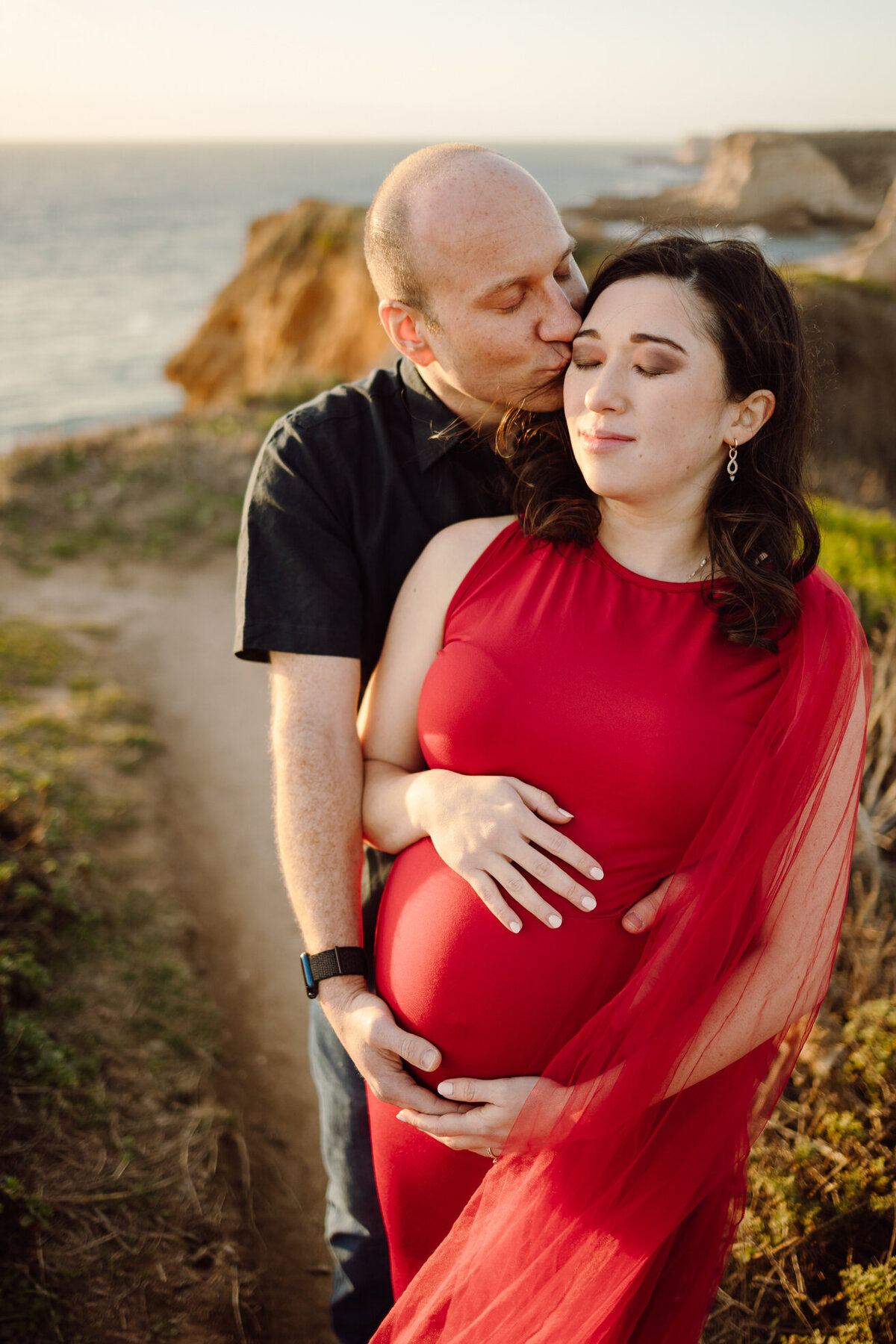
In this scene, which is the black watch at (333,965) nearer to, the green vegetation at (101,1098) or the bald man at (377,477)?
the bald man at (377,477)

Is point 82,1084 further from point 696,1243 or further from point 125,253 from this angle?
point 125,253

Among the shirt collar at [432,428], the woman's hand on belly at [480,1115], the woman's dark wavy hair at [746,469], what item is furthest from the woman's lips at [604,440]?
the woman's hand on belly at [480,1115]

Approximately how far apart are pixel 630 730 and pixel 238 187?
119092 millimetres

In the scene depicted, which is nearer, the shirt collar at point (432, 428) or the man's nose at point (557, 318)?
the man's nose at point (557, 318)

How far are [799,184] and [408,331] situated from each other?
18195 mm

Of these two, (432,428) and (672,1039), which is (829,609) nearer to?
(672,1039)

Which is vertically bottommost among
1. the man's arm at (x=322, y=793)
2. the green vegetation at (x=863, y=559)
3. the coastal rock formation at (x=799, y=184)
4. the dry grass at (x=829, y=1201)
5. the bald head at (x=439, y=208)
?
the dry grass at (x=829, y=1201)

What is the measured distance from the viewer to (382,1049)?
1.69 meters

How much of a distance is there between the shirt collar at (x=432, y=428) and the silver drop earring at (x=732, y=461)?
60 centimetres

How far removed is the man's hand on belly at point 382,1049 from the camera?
160 centimetres

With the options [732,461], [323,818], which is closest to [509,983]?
[323,818]

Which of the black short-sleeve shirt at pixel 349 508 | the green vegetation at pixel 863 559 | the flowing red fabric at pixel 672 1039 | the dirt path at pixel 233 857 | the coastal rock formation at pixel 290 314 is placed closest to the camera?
the flowing red fabric at pixel 672 1039

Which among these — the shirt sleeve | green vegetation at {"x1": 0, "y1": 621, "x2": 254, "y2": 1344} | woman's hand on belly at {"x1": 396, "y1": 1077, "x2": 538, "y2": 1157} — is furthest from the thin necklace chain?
green vegetation at {"x1": 0, "y1": 621, "x2": 254, "y2": 1344}

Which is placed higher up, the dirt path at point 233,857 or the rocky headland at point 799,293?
the rocky headland at point 799,293
